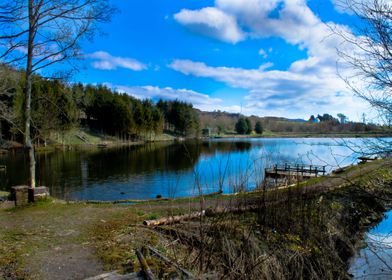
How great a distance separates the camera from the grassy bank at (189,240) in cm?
477

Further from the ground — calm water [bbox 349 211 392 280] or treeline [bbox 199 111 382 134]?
treeline [bbox 199 111 382 134]

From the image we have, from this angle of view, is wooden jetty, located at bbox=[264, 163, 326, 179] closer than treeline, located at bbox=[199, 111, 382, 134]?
No

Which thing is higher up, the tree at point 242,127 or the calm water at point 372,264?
the tree at point 242,127

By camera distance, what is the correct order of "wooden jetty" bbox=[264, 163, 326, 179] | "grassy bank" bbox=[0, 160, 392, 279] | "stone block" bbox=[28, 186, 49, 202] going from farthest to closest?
"wooden jetty" bbox=[264, 163, 326, 179]
"stone block" bbox=[28, 186, 49, 202]
"grassy bank" bbox=[0, 160, 392, 279]

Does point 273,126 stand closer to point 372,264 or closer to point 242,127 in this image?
point 242,127

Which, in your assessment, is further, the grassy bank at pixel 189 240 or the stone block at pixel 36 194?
the stone block at pixel 36 194

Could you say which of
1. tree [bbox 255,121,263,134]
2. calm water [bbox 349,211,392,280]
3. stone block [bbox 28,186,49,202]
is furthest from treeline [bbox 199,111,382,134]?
stone block [bbox 28,186,49,202]

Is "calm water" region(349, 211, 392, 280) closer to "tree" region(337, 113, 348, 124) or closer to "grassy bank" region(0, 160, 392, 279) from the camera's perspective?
"grassy bank" region(0, 160, 392, 279)

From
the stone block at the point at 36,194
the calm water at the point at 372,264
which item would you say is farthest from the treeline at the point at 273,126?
the stone block at the point at 36,194

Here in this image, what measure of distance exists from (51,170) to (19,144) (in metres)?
27.0

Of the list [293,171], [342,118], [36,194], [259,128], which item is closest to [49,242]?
[36,194]

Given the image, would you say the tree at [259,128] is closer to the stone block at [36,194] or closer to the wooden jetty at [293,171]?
the wooden jetty at [293,171]

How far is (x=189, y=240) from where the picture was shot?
6207 mm

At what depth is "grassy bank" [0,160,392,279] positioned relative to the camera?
188 inches
